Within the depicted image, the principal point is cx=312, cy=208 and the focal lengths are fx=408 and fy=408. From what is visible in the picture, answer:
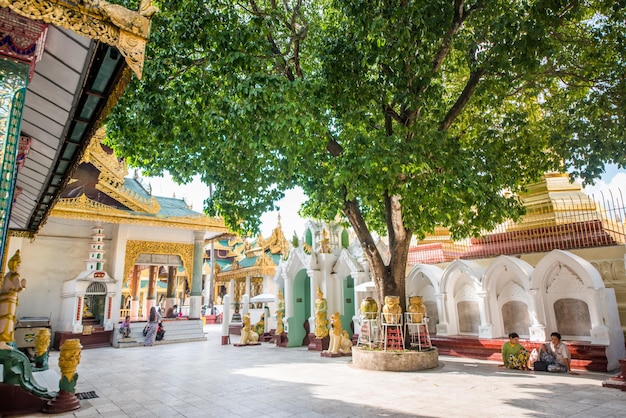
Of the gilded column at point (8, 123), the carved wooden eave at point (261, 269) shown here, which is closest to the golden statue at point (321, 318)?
the gilded column at point (8, 123)

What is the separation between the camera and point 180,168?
29.7 feet

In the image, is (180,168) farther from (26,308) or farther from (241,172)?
(26,308)

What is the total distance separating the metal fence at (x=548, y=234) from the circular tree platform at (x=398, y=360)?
10.9 ft

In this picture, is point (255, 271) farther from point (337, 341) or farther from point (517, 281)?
point (517, 281)

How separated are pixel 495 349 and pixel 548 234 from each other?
3659 mm

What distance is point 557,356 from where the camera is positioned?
832 centimetres

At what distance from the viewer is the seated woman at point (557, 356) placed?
8.19 metres

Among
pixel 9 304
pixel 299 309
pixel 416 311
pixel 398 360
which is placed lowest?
pixel 398 360

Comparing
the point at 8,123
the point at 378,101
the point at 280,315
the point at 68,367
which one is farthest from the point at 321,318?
the point at 8,123

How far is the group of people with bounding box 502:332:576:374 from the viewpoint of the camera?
27.0 ft


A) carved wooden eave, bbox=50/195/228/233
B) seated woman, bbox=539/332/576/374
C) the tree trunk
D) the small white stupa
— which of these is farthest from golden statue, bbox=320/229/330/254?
the small white stupa

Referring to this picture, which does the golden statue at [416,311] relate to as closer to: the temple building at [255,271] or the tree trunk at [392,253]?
the tree trunk at [392,253]

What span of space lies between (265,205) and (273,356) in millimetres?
4703

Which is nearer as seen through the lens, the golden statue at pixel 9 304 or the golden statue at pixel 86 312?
the golden statue at pixel 9 304
